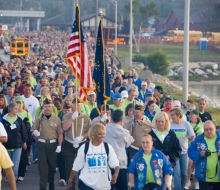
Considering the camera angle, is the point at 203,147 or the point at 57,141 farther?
the point at 57,141

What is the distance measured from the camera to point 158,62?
55.9 meters

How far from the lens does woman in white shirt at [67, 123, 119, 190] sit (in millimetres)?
9000

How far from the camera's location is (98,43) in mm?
12734

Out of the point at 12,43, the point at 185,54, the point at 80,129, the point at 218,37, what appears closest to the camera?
the point at 80,129

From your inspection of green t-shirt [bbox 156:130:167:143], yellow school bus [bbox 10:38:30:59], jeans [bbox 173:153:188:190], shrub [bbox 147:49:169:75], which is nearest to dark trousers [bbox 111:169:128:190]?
green t-shirt [bbox 156:130:167:143]

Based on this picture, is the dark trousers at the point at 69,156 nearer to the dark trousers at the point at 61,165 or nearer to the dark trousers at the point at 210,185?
the dark trousers at the point at 61,165

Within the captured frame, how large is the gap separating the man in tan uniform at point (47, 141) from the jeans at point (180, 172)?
2.09 m

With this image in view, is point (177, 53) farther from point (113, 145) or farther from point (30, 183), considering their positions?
point (113, 145)

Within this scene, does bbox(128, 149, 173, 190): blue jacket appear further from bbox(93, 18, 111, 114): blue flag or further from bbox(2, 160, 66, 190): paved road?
bbox(2, 160, 66, 190): paved road

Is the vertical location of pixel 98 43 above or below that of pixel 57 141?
above

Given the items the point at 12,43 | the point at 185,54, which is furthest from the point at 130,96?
the point at 12,43

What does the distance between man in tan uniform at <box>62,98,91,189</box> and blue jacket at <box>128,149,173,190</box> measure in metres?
2.94

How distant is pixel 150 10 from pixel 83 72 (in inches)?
3541

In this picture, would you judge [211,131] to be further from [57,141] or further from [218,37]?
[218,37]
